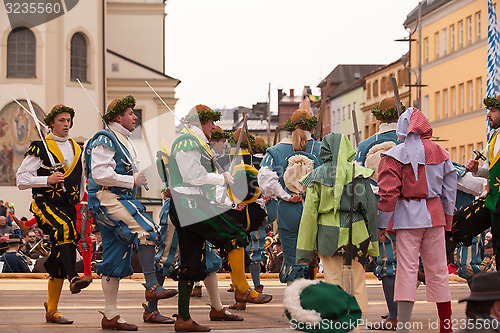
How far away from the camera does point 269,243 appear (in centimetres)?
2088

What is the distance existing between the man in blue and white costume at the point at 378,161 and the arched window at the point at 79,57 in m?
39.1

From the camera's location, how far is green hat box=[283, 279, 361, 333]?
5.09 meters

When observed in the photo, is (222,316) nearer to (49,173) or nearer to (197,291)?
(49,173)

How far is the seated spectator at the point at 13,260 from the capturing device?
704 inches

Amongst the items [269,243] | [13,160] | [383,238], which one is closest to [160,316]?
[383,238]

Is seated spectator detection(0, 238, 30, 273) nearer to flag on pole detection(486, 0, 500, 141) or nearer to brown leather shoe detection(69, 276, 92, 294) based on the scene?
brown leather shoe detection(69, 276, 92, 294)

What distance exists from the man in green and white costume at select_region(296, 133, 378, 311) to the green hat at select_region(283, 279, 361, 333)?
3436mm

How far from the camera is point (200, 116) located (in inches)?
400

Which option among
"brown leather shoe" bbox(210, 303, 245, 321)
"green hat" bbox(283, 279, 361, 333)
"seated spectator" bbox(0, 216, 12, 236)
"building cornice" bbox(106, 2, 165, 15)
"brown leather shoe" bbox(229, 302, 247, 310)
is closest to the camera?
"green hat" bbox(283, 279, 361, 333)

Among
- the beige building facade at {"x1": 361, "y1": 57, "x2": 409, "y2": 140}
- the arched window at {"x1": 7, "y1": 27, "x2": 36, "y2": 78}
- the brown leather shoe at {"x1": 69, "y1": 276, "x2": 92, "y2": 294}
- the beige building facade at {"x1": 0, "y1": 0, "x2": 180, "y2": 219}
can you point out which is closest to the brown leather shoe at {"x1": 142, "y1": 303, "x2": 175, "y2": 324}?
the brown leather shoe at {"x1": 69, "y1": 276, "x2": 92, "y2": 294}

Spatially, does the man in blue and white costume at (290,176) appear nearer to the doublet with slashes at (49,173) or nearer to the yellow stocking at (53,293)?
the doublet with slashes at (49,173)

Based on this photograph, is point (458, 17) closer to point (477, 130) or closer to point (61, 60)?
point (477, 130)

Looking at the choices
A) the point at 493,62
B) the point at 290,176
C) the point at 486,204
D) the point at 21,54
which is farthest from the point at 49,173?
the point at 21,54

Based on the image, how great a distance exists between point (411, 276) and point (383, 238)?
1.77 ft
